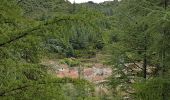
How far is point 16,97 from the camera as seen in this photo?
15.8ft

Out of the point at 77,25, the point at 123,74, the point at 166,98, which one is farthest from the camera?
the point at 123,74

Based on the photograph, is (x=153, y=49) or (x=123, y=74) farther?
(x=123, y=74)

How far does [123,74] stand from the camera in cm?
1388

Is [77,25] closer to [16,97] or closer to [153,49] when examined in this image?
[16,97]

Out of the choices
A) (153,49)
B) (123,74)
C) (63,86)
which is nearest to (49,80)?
(63,86)

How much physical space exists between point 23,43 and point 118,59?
30.7 ft

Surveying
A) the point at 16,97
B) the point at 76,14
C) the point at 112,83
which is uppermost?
the point at 76,14

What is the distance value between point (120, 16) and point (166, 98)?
15.7 ft

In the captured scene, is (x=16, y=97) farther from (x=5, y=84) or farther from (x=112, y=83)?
(x=112, y=83)

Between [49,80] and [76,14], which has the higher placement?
[76,14]

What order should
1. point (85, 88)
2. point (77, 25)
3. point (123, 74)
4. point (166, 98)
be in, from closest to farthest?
point (77, 25) < point (85, 88) < point (166, 98) < point (123, 74)

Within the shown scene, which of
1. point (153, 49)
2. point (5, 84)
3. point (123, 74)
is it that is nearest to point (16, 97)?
point (5, 84)

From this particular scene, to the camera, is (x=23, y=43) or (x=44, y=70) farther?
(x=44, y=70)

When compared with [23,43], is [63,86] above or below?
below
